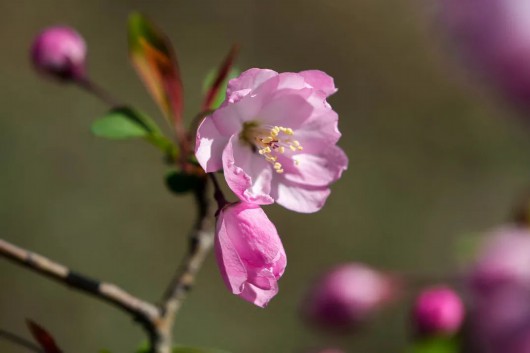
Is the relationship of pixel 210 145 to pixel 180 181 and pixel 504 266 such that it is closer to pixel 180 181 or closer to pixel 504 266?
pixel 180 181

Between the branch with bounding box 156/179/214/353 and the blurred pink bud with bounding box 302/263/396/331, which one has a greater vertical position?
the blurred pink bud with bounding box 302/263/396/331

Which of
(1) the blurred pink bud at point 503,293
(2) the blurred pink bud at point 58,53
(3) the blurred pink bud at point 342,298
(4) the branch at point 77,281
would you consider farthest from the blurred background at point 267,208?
(4) the branch at point 77,281

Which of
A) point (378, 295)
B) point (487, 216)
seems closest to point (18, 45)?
point (487, 216)

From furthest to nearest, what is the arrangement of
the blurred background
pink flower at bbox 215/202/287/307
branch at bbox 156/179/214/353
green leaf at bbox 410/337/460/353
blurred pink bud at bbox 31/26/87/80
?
the blurred background
green leaf at bbox 410/337/460/353
blurred pink bud at bbox 31/26/87/80
branch at bbox 156/179/214/353
pink flower at bbox 215/202/287/307

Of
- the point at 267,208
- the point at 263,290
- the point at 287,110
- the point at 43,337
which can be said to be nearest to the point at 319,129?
the point at 287,110

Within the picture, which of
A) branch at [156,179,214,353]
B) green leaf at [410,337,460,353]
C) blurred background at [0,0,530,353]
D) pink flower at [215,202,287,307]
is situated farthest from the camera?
blurred background at [0,0,530,353]

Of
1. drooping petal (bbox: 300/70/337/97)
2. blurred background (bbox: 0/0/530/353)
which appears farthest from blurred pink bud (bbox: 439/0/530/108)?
blurred background (bbox: 0/0/530/353)

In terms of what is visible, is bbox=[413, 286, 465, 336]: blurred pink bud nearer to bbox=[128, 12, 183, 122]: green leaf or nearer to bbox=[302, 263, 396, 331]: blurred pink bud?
bbox=[302, 263, 396, 331]: blurred pink bud
